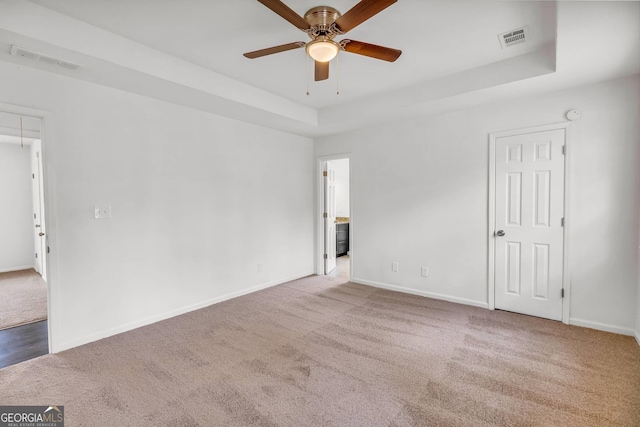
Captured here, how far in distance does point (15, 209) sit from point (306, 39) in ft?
22.5

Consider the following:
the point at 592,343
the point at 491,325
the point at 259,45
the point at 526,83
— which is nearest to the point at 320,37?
the point at 259,45

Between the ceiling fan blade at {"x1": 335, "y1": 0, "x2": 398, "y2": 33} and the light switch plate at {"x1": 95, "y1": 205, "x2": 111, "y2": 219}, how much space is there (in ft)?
8.94

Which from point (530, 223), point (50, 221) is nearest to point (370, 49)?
point (530, 223)

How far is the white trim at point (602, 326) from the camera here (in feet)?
9.23

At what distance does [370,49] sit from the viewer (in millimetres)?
2158

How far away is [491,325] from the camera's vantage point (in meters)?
3.11

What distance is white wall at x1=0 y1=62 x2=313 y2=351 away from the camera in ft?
8.70

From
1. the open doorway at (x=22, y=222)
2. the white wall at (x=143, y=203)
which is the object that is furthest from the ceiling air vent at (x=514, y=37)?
the open doorway at (x=22, y=222)

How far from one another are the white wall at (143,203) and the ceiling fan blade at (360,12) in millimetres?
2387

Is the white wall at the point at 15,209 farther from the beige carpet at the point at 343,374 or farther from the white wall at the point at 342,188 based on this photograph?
the white wall at the point at 342,188

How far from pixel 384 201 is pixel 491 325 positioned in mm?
2072

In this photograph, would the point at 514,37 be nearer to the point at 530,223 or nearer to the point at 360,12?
the point at 360,12

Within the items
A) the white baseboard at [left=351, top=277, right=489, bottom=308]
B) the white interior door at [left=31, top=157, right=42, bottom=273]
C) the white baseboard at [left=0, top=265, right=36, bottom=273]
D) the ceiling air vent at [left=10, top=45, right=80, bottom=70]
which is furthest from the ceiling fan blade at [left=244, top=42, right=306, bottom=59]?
the white baseboard at [left=0, top=265, right=36, bottom=273]

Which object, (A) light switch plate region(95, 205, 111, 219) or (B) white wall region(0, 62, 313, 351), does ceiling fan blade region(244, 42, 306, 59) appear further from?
(A) light switch plate region(95, 205, 111, 219)
